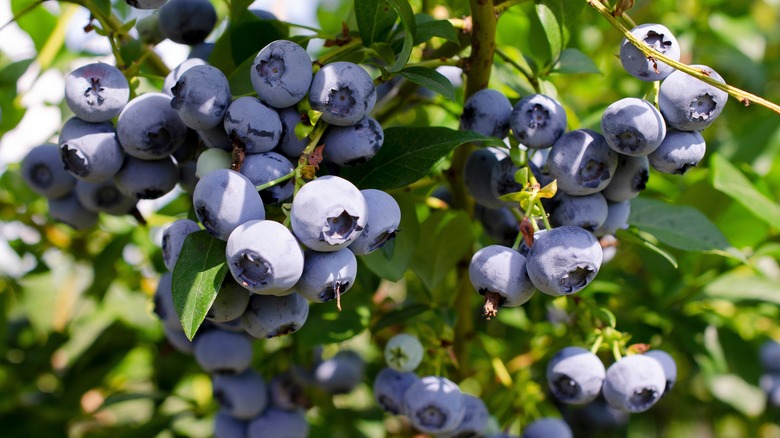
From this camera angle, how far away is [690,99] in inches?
36.9

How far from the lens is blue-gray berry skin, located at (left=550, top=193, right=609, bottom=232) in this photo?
100cm

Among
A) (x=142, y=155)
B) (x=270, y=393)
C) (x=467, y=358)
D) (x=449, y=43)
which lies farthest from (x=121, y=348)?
(x=449, y=43)

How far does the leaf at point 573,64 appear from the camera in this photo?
1.22 m

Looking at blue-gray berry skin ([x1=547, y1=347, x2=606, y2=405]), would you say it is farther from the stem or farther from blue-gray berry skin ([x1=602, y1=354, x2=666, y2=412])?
the stem

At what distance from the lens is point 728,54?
2227 mm

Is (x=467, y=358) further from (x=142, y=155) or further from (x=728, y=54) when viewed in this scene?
(x=728, y=54)

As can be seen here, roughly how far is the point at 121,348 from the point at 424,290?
103 cm

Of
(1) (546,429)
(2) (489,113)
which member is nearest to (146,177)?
(2) (489,113)

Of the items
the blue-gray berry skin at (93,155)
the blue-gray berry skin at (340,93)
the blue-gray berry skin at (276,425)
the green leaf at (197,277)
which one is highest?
the blue-gray berry skin at (340,93)

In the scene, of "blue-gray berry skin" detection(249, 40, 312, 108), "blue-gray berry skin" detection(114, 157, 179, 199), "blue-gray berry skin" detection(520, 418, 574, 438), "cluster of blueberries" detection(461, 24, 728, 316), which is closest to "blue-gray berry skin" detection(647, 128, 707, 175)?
"cluster of blueberries" detection(461, 24, 728, 316)

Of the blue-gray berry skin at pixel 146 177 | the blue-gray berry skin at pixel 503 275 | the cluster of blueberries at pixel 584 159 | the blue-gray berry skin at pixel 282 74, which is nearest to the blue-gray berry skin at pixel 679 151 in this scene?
the cluster of blueberries at pixel 584 159

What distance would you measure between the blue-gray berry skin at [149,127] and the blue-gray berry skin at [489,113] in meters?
0.41

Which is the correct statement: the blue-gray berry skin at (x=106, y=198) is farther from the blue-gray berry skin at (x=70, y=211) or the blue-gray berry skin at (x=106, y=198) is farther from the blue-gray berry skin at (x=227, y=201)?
the blue-gray berry skin at (x=227, y=201)

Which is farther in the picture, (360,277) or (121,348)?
(121,348)
